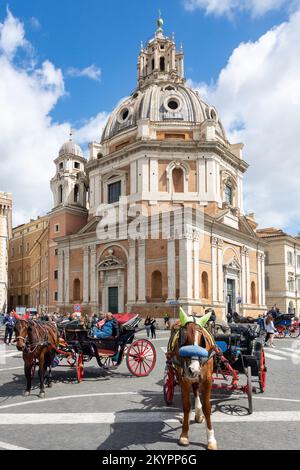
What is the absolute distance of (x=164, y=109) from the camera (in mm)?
37969

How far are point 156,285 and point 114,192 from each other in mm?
10247

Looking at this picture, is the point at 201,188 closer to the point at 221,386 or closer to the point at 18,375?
the point at 18,375

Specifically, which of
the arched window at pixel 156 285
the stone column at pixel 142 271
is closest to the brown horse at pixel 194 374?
the arched window at pixel 156 285

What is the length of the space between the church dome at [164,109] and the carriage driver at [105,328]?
28400 mm

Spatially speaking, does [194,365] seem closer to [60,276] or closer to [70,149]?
[60,276]

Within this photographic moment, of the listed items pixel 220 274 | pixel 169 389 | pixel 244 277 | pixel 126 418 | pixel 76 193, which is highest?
pixel 76 193

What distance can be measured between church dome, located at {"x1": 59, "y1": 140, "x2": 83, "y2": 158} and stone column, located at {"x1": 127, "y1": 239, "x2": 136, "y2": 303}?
15.0 metres

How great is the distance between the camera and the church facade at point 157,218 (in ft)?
102

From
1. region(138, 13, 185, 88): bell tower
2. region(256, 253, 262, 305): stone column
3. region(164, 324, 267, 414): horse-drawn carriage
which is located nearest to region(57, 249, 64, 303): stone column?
region(256, 253, 262, 305): stone column

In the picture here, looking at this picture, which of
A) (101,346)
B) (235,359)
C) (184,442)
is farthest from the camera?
(101,346)

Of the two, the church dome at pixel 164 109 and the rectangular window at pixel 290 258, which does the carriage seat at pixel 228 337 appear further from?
the rectangular window at pixel 290 258

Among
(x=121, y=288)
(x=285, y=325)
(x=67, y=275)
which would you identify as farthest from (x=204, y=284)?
(x=67, y=275)

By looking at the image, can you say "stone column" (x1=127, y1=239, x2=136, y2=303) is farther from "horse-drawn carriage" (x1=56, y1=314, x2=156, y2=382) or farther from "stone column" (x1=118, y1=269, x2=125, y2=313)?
"horse-drawn carriage" (x1=56, y1=314, x2=156, y2=382)

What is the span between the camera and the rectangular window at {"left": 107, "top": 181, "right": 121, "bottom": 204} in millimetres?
37438
